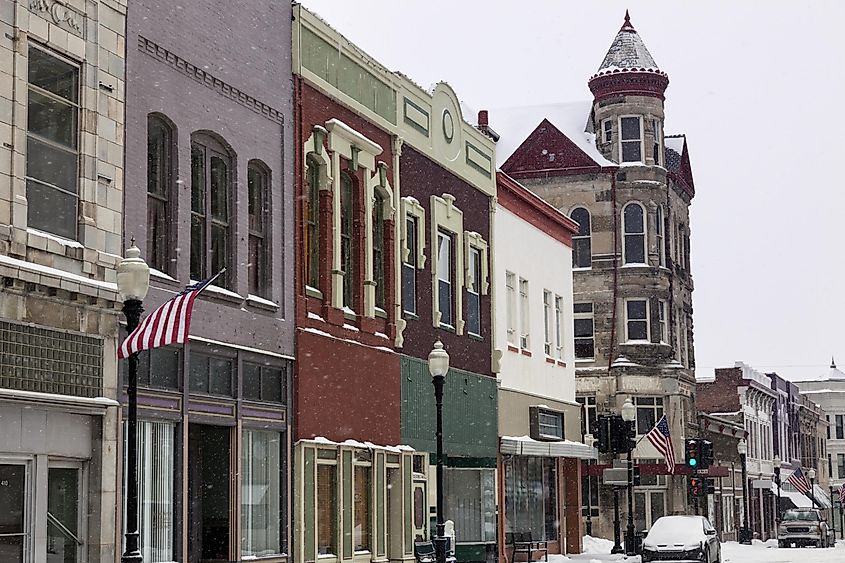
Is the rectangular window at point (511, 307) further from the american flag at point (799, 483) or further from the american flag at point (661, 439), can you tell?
the american flag at point (799, 483)

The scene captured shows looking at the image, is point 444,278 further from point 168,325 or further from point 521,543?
point 168,325

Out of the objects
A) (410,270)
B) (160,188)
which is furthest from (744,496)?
(160,188)

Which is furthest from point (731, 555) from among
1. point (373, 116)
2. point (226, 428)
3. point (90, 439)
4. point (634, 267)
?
point (90, 439)

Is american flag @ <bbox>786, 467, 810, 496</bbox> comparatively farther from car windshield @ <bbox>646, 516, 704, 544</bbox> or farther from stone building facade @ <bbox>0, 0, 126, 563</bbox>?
stone building facade @ <bbox>0, 0, 126, 563</bbox>

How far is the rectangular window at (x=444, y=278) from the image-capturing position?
104ft

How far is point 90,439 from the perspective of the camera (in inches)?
719

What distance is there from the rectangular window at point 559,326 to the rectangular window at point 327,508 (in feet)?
53.8

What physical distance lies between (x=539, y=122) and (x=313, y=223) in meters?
33.4

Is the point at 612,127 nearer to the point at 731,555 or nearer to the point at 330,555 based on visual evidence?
the point at 731,555

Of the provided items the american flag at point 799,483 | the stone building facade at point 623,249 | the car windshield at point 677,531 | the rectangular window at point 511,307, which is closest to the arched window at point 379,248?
the rectangular window at point 511,307

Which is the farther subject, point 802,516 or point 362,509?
point 802,516

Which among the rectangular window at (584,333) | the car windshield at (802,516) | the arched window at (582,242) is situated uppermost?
the arched window at (582,242)

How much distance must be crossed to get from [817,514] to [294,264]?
42307 millimetres

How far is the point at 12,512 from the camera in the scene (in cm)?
1703
